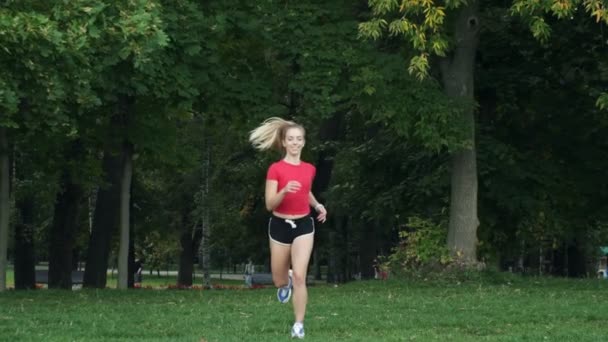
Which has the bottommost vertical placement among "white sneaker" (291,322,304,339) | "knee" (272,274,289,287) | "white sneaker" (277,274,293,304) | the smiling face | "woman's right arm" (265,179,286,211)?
"white sneaker" (291,322,304,339)

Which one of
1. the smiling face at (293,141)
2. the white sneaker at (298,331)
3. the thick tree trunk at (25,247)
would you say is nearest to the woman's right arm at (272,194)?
the smiling face at (293,141)

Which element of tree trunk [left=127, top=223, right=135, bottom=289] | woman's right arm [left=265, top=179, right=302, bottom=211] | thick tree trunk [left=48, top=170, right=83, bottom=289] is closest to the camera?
woman's right arm [left=265, top=179, right=302, bottom=211]

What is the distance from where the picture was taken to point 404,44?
2311cm

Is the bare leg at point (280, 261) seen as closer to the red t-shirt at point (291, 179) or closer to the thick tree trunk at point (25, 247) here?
the red t-shirt at point (291, 179)

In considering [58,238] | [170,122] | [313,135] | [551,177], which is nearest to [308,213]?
[170,122]

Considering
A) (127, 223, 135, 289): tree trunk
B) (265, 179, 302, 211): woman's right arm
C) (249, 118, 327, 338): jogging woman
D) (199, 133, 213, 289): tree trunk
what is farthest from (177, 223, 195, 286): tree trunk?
(265, 179, 302, 211): woman's right arm

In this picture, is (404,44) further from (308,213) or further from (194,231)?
(194,231)

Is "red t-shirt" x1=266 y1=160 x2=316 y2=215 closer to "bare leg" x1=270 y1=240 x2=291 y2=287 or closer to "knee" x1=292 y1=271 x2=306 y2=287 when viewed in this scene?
"bare leg" x1=270 y1=240 x2=291 y2=287

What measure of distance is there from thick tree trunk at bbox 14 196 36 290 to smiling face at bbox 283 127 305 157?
2752cm

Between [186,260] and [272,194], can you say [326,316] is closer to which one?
[272,194]

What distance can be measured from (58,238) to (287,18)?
49.2 feet

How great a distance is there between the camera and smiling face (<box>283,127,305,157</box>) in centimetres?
1044

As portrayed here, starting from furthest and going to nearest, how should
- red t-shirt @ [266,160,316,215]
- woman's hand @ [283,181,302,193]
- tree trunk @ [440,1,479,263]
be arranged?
1. tree trunk @ [440,1,479,263]
2. red t-shirt @ [266,160,316,215]
3. woman's hand @ [283,181,302,193]

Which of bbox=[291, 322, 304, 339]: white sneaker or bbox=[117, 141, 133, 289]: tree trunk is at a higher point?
bbox=[117, 141, 133, 289]: tree trunk
